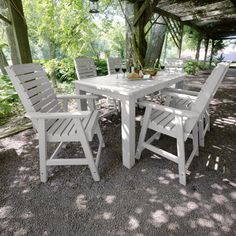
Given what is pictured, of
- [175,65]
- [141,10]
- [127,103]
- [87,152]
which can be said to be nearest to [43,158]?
[87,152]

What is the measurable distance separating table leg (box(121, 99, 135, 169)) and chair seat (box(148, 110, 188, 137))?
0.74 ft

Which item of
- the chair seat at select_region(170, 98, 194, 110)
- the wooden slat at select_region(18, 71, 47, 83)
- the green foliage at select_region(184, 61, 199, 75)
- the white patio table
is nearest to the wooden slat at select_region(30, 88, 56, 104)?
the wooden slat at select_region(18, 71, 47, 83)

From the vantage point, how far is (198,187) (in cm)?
162

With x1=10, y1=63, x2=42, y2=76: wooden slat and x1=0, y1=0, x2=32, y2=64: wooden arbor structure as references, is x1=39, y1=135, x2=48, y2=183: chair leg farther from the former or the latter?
x1=0, y1=0, x2=32, y2=64: wooden arbor structure

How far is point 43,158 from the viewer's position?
162 centimetres

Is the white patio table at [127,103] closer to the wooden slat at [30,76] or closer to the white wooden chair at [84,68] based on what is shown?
the wooden slat at [30,76]

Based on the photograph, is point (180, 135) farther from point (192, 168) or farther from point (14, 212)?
point (14, 212)

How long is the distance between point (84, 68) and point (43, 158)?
1679 mm

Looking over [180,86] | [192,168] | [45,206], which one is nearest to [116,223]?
[45,206]

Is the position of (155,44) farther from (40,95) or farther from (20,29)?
(40,95)

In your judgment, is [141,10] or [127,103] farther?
[141,10]

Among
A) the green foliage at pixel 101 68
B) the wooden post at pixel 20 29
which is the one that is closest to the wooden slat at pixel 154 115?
the wooden post at pixel 20 29

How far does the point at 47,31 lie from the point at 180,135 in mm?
4456

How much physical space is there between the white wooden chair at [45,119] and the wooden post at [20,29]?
867 mm
